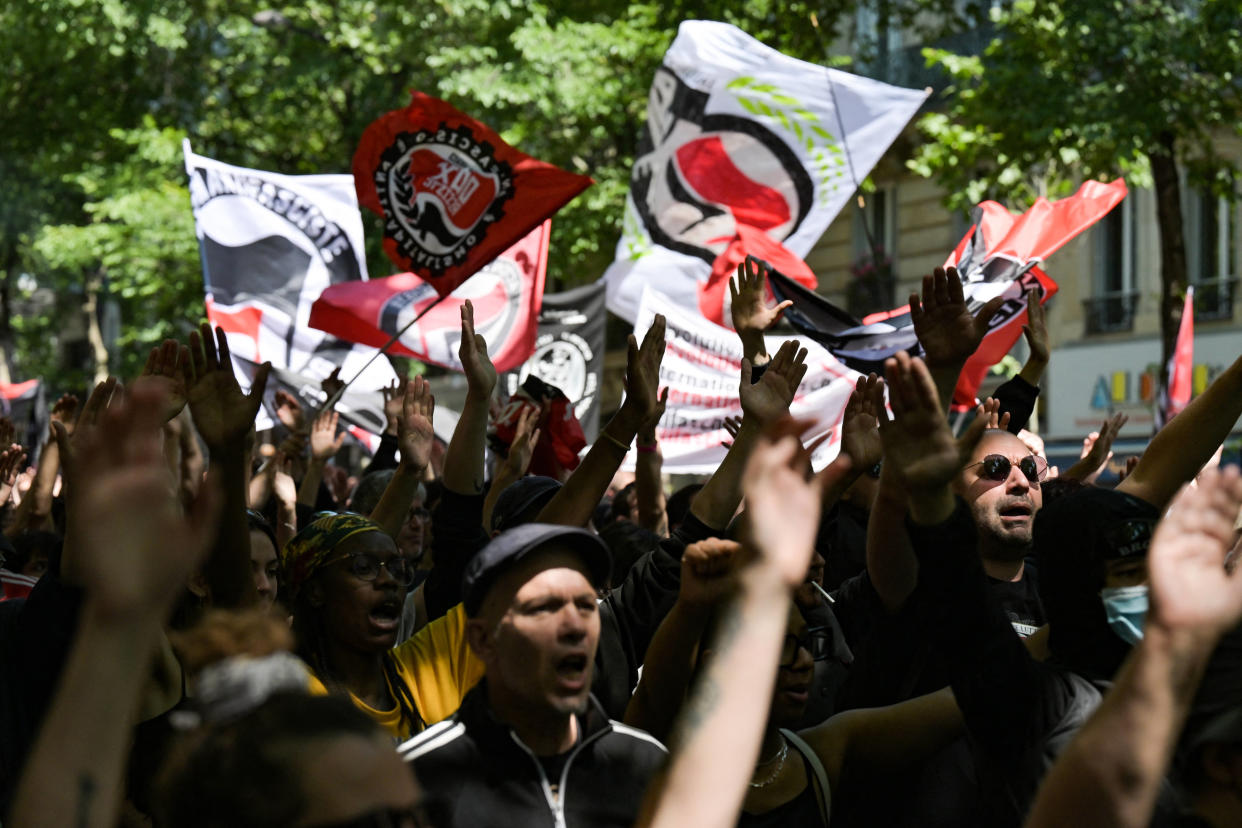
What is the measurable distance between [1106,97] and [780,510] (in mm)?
11115

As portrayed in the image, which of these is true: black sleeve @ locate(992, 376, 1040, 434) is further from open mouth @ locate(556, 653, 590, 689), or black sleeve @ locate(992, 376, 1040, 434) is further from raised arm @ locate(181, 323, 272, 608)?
open mouth @ locate(556, 653, 590, 689)

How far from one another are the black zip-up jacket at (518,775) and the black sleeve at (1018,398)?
3.14m

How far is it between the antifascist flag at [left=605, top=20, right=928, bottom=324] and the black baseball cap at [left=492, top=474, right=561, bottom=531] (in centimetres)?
438

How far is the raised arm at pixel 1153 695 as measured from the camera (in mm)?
2107

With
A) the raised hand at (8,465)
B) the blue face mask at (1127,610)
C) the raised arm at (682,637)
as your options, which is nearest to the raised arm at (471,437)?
the raised arm at (682,637)

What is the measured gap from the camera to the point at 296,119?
1945 centimetres

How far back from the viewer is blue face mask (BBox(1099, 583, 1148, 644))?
2846mm

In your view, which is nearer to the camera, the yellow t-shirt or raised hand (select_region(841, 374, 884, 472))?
the yellow t-shirt

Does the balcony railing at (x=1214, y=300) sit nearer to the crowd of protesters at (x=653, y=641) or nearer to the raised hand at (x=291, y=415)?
the raised hand at (x=291, y=415)

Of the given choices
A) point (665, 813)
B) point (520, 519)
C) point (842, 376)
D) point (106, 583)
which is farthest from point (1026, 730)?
point (842, 376)

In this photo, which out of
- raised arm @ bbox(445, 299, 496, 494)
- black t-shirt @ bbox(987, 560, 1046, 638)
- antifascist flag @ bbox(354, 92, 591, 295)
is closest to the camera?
black t-shirt @ bbox(987, 560, 1046, 638)

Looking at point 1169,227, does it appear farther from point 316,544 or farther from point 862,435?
point 316,544

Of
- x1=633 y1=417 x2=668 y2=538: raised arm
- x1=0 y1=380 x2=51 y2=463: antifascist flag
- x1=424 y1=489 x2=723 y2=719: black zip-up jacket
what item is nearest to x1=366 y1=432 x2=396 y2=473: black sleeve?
x1=633 y1=417 x2=668 y2=538: raised arm

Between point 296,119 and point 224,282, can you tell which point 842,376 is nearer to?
point 224,282
